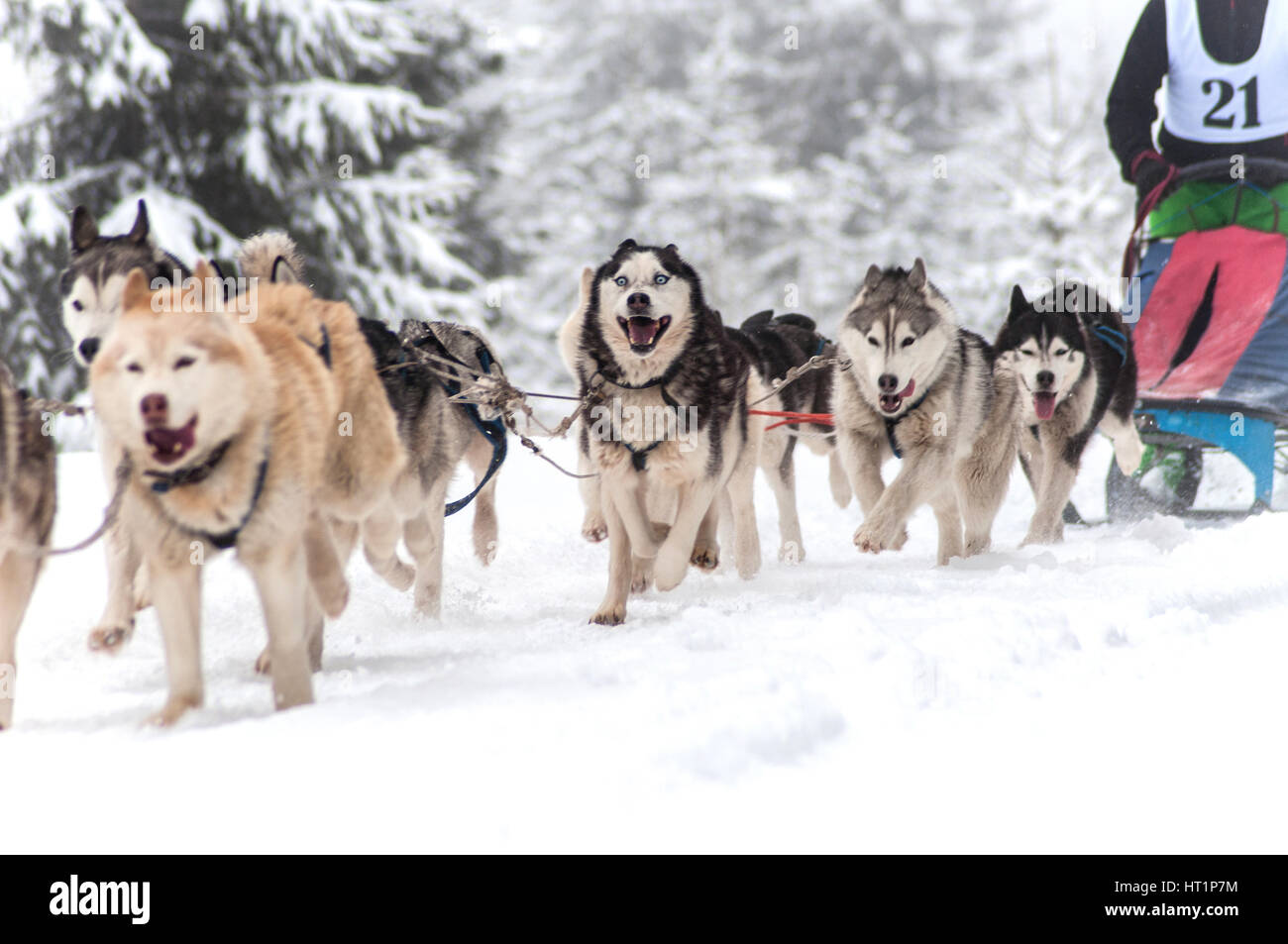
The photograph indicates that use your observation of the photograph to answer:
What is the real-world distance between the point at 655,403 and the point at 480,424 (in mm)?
944

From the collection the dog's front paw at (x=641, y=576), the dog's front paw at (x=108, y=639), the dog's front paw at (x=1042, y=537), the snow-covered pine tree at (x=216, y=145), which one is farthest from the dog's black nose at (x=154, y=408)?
the snow-covered pine tree at (x=216, y=145)

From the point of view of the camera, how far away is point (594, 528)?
518 centimetres

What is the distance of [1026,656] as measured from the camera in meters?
3.21

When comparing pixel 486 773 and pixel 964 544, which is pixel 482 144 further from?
pixel 486 773

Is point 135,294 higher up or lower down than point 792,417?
higher up

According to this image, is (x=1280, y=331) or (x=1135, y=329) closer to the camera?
(x=1280, y=331)

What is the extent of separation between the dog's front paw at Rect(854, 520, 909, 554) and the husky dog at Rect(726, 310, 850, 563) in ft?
3.03

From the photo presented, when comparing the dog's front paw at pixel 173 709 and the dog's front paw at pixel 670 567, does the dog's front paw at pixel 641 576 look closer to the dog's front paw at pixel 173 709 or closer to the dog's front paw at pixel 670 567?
the dog's front paw at pixel 670 567

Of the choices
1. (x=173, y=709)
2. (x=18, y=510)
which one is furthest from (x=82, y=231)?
(x=173, y=709)

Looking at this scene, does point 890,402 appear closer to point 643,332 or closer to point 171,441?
point 643,332

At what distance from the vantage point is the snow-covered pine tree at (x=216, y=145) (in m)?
11.0

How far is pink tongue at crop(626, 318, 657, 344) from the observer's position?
13.1ft
